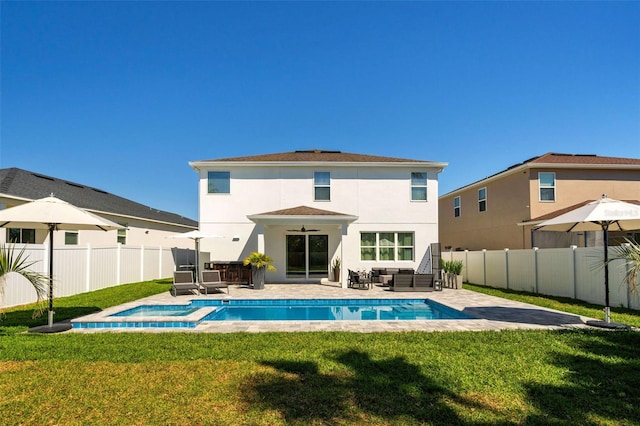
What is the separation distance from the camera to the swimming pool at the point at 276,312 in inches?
344

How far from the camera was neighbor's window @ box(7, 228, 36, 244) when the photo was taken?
1576 centimetres

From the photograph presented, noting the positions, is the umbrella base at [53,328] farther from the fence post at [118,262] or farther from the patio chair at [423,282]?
the patio chair at [423,282]

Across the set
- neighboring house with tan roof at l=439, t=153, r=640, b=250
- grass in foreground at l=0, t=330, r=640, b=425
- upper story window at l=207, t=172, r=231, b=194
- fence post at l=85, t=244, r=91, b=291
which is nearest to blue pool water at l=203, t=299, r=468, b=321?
grass in foreground at l=0, t=330, r=640, b=425

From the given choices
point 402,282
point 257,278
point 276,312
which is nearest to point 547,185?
point 402,282

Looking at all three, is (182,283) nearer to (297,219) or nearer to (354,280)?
(297,219)

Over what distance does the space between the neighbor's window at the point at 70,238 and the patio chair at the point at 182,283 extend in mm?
9314

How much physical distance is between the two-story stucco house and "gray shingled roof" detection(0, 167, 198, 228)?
25.3 ft

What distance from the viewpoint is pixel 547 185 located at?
1977cm

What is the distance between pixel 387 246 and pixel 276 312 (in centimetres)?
900

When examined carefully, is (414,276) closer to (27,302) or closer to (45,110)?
(27,302)

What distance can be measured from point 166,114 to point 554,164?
21928mm

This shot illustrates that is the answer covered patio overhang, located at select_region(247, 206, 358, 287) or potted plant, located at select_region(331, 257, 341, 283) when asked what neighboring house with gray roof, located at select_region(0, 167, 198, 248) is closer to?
covered patio overhang, located at select_region(247, 206, 358, 287)

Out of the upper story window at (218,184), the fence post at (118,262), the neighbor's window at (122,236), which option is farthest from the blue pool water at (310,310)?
the neighbor's window at (122,236)

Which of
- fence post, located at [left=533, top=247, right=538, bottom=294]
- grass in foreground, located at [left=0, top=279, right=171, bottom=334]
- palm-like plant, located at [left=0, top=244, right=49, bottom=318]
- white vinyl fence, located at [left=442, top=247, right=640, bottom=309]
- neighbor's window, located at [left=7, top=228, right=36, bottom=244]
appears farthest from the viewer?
neighbor's window, located at [left=7, top=228, right=36, bottom=244]
